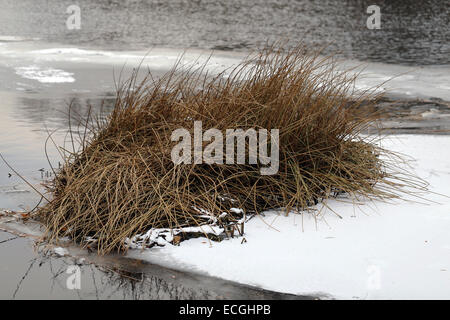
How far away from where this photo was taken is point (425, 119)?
26.3 ft

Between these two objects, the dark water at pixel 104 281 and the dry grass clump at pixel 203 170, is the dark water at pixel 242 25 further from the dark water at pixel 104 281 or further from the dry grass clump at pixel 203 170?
the dark water at pixel 104 281

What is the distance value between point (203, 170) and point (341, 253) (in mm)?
1126

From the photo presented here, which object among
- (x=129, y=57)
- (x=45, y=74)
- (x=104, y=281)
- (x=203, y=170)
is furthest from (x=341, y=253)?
(x=129, y=57)

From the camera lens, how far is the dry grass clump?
4113 mm

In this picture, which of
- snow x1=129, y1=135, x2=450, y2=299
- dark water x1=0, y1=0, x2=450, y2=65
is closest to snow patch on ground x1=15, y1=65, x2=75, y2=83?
dark water x1=0, y1=0, x2=450, y2=65

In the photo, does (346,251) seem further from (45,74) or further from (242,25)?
(242,25)

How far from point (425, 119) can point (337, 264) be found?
4863 mm

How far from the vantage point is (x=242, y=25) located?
1859 cm

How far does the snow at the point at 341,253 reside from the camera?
340cm

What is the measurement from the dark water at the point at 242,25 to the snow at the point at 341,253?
9318mm

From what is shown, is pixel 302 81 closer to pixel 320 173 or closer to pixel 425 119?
pixel 320 173

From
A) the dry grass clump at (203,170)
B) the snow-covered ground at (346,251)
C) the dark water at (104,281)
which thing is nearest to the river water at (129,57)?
the dark water at (104,281)
